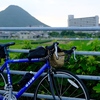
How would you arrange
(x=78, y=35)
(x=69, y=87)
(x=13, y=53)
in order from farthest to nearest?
(x=13, y=53) → (x=69, y=87) → (x=78, y=35)

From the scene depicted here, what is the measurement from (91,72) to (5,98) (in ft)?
3.64

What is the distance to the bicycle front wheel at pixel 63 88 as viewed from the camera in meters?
3.26

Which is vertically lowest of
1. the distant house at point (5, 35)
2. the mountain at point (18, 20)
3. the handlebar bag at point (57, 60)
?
the handlebar bag at point (57, 60)

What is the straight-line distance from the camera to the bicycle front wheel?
3.26 metres

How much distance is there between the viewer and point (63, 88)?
11.9 feet

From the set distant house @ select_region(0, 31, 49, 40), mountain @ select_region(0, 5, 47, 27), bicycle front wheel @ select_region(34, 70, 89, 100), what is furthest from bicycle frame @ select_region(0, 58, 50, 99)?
mountain @ select_region(0, 5, 47, 27)

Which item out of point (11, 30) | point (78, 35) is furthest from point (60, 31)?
point (11, 30)

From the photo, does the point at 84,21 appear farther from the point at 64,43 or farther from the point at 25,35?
the point at 25,35

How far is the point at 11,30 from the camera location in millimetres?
3863

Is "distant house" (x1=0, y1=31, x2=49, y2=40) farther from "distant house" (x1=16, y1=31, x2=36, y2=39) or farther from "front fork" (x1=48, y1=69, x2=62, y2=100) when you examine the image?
"front fork" (x1=48, y1=69, x2=62, y2=100)

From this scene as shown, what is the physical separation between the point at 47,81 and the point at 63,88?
31 cm

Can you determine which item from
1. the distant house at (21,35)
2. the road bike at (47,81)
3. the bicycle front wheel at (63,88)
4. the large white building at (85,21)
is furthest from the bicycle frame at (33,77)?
the large white building at (85,21)

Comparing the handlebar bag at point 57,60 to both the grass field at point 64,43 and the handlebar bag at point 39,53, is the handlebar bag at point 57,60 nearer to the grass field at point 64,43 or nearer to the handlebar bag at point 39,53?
the handlebar bag at point 39,53

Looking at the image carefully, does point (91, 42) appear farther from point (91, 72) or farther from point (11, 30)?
point (11, 30)
